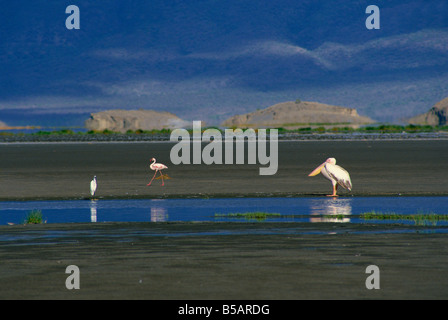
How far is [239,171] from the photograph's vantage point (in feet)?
135

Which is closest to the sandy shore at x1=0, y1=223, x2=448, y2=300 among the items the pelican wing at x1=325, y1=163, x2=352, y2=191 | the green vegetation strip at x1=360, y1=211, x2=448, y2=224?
the green vegetation strip at x1=360, y1=211, x2=448, y2=224

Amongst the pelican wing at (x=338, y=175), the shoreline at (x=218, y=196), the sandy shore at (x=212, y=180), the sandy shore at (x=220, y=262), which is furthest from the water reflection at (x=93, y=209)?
the pelican wing at (x=338, y=175)

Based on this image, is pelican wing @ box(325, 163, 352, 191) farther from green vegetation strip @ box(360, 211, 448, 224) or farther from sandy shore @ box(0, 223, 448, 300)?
sandy shore @ box(0, 223, 448, 300)

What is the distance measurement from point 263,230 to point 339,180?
9.96m

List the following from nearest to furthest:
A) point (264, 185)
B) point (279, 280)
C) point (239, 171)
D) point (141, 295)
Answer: point (141, 295)
point (279, 280)
point (264, 185)
point (239, 171)

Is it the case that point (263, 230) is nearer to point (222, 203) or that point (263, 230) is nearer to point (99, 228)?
point (99, 228)

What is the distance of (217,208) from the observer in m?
24.5

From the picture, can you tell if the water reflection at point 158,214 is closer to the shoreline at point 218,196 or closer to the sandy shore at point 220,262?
the sandy shore at point 220,262

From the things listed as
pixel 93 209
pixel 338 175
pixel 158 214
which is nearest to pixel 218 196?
pixel 338 175

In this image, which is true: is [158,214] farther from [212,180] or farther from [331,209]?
[212,180]

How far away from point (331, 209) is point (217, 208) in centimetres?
326

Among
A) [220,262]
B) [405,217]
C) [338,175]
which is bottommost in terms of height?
[220,262]
